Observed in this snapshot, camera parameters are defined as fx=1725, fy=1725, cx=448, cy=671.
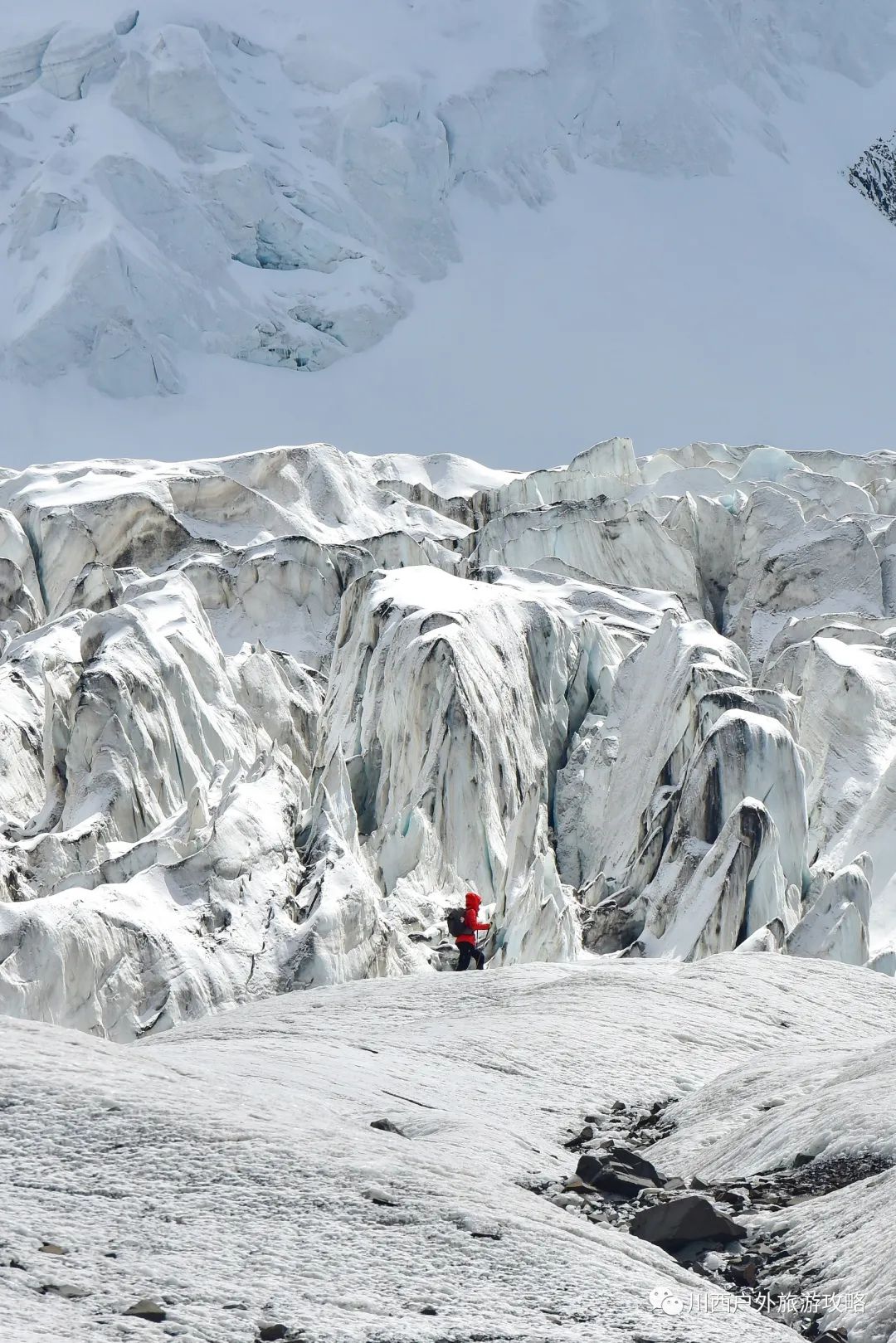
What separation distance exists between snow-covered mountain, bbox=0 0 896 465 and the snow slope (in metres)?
104

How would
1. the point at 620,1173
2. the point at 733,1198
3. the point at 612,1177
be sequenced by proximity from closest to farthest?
the point at 733,1198 < the point at 612,1177 < the point at 620,1173

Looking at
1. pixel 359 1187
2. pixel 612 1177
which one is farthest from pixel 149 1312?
pixel 612 1177

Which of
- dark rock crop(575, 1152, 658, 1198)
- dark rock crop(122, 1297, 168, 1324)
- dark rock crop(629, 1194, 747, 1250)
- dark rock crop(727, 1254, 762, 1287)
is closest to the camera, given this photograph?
dark rock crop(122, 1297, 168, 1324)

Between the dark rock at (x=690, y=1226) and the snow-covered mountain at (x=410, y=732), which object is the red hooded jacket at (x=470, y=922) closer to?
the snow-covered mountain at (x=410, y=732)

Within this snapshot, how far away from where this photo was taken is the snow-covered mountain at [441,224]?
118 meters

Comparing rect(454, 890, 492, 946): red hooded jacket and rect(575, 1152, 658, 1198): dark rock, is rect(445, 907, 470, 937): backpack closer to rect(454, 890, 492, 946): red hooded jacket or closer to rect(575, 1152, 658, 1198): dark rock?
rect(454, 890, 492, 946): red hooded jacket

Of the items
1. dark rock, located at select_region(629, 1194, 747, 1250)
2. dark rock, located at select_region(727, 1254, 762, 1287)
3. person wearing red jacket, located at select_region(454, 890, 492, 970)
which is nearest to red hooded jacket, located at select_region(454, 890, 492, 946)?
person wearing red jacket, located at select_region(454, 890, 492, 970)

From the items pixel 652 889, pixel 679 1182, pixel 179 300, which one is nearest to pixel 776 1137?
pixel 679 1182

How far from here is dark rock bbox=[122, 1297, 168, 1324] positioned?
679 centimetres

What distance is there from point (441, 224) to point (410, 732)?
346ft

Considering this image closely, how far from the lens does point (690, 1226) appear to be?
27.5ft

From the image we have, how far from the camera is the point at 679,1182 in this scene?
962 cm

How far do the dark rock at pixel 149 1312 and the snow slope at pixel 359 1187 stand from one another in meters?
0.06

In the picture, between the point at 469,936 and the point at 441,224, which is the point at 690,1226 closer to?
the point at 469,936
